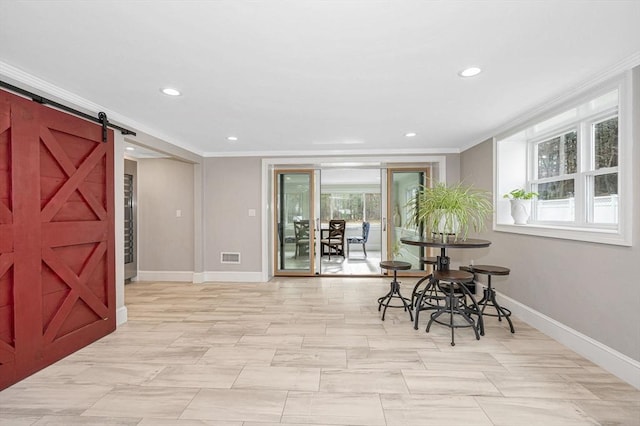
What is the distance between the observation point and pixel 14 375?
2098 millimetres

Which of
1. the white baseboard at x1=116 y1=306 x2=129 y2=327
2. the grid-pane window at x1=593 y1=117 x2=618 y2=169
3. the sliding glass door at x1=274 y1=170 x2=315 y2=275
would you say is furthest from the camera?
the sliding glass door at x1=274 y1=170 x2=315 y2=275

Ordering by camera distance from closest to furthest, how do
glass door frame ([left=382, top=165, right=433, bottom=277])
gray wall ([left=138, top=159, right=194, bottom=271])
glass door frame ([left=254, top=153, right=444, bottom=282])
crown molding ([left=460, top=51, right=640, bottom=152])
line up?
crown molding ([left=460, top=51, right=640, bottom=152]) < glass door frame ([left=254, top=153, right=444, bottom=282]) < gray wall ([left=138, top=159, right=194, bottom=271]) < glass door frame ([left=382, top=165, right=433, bottom=277])

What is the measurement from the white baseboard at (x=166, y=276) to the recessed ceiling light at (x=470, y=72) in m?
5.00

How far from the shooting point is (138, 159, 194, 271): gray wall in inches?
209

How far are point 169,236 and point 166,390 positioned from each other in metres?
3.75

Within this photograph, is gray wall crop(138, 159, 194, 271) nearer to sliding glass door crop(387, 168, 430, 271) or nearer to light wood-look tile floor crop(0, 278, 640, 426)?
light wood-look tile floor crop(0, 278, 640, 426)

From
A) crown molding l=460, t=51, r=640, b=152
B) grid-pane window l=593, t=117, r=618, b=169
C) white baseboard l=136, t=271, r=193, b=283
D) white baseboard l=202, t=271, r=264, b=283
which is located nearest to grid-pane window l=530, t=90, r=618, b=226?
grid-pane window l=593, t=117, r=618, b=169

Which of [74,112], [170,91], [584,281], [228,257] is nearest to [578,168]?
[584,281]

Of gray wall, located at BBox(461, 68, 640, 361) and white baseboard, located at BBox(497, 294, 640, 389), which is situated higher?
gray wall, located at BBox(461, 68, 640, 361)

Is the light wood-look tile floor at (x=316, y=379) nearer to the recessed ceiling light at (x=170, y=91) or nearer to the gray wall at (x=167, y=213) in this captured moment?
the gray wall at (x=167, y=213)

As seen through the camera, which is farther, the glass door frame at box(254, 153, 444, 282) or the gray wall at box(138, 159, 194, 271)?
the gray wall at box(138, 159, 194, 271)

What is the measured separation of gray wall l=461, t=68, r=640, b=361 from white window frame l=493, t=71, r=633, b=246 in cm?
6

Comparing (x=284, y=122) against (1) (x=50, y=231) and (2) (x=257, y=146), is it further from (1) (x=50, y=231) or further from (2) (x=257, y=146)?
(1) (x=50, y=231)

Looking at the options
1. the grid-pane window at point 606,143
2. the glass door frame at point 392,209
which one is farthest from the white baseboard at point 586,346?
the glass door frame at point 392,209
